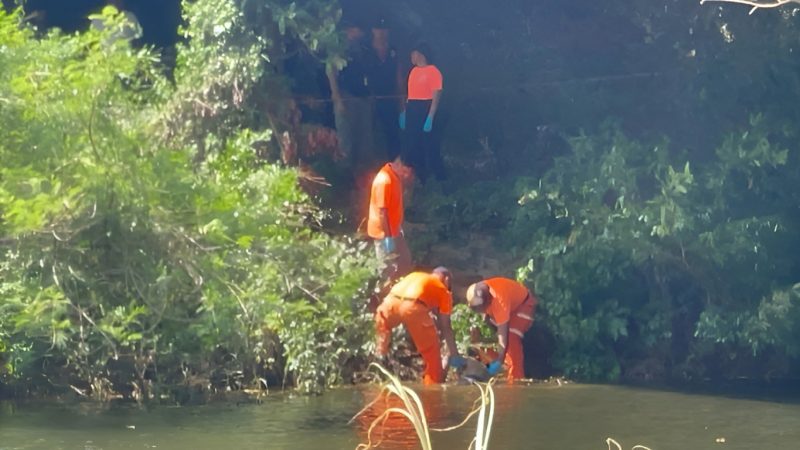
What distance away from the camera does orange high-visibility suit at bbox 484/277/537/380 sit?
13.2 metres

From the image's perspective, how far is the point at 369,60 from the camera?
16.6 meters

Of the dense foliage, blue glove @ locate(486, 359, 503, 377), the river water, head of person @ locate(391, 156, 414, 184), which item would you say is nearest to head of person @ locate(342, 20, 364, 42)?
head of person @ locate(391, 156, 414, 184)

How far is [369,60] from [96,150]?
5.59 m

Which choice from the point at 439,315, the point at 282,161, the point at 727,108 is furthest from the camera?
the point at 282,161

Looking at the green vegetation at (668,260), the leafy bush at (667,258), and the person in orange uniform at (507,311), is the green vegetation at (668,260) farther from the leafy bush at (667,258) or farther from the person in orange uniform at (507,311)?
the person in orange uniform at (507,311)

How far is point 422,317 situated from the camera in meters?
12.8

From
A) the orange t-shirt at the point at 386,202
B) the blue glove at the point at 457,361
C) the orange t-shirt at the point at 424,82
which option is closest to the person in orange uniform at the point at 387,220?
the orange t-shirt at the point at 386,202

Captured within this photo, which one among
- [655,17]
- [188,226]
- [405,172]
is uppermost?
[655,17]

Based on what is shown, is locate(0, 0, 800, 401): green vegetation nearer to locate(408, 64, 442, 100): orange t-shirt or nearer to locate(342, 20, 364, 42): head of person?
locate(342, 20, 364, 42): head of person

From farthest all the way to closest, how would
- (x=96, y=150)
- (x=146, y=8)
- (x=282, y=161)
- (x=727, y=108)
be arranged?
(x=146, y=8) → (x=282, y=161) → (x=727, y=108) → (x=96, y=150)

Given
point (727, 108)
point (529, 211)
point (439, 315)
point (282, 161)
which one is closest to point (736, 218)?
point (727, 108)

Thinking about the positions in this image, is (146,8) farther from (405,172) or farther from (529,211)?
(529,211)

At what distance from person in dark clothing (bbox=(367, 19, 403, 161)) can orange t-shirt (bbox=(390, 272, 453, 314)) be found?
12.4 ft

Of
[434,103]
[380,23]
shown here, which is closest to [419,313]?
[434,103]
